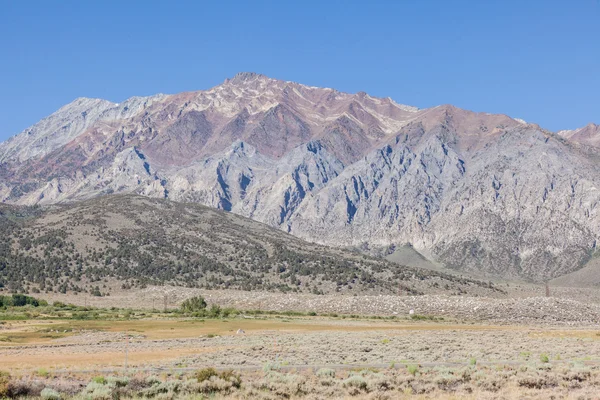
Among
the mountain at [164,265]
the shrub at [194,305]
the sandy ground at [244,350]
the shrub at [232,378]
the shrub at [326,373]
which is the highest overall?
the mountain at [164,265]

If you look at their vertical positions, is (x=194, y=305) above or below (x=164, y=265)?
below

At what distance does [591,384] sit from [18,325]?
6992 cm

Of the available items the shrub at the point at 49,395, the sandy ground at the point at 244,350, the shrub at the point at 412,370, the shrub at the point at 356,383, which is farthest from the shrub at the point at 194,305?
the shrub at the point at 49,395

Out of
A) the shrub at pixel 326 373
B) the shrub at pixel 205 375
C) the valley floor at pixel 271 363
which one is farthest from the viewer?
the shrub at pixel 326 373

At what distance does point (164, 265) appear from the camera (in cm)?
16838

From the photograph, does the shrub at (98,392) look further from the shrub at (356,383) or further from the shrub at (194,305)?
the shrub at (194,305)

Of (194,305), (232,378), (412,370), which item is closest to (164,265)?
(194,305)

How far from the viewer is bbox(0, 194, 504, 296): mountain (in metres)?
150

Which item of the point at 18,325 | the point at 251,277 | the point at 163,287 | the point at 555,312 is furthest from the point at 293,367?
the point at 251,277

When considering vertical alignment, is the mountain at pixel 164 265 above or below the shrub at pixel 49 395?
above

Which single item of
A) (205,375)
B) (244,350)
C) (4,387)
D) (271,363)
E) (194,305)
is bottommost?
(244,350)

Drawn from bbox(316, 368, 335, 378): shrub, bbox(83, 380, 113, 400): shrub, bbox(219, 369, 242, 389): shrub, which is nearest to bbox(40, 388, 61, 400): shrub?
bbox(83, 380, 113, 400): shrub

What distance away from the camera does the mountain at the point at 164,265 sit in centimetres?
14962

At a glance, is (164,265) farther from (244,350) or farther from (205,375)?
(205,375)
